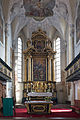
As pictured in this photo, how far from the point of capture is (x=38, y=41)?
25.0 meters

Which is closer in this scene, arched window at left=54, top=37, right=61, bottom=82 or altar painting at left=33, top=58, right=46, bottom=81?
altar painting at left=33, top=58, right=46, bottom=81

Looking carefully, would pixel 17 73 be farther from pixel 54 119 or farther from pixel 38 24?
pixel 54 119

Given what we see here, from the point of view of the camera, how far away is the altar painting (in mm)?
24188

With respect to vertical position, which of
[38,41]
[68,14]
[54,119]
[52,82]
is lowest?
[54,119]

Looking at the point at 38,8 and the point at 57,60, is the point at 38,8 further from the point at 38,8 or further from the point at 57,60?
the point at 57,60

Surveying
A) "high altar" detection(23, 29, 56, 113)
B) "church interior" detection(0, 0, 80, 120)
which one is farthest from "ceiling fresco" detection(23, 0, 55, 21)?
"high altar" detection(23, 29, 56, 113)

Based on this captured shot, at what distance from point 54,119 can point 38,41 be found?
14.4 meters

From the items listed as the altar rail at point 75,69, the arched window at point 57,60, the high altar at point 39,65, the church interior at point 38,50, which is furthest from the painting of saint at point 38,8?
the altar rail at point 75,69

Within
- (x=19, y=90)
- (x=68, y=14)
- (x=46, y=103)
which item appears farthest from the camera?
(x=19, y=90)

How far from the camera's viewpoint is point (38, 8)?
902 inches

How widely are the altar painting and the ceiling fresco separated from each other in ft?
14.7

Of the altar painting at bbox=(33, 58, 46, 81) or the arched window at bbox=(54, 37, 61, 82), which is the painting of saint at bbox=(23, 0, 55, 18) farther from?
the altar painting at bbox=(33, 58, 46, 81)

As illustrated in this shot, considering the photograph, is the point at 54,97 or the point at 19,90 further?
the point at 19,90

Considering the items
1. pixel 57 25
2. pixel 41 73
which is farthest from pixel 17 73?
pixel 57 25
